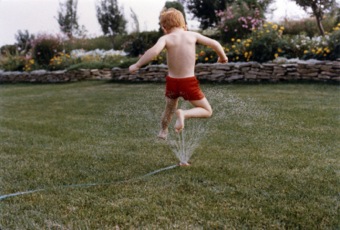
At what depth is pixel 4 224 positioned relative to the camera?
235 cm

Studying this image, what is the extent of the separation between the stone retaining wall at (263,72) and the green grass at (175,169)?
170cm

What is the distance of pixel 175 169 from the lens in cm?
329

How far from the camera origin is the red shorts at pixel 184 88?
9.16 feet

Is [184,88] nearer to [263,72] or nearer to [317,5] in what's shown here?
[263,72]

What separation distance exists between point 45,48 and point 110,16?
472 cm

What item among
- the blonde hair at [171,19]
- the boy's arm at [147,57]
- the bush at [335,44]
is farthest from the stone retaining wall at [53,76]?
the boy's arm at [147,57]

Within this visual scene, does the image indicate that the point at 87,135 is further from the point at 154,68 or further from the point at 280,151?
the point at 154,68

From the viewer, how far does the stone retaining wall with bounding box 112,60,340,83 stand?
7.73m

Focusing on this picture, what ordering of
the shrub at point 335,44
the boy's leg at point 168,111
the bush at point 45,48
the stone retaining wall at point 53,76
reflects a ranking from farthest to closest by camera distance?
the bush at point 45,48 → the stone retaining wall at point 53,76 → the shrub at point 335,44 → the boy's leg at point 168,111

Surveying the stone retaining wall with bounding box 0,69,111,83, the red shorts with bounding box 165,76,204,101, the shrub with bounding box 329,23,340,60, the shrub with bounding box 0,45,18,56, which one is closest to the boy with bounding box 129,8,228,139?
the red shorts with bounding box 165,76,204,101

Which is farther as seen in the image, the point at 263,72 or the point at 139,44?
the point at 139,44

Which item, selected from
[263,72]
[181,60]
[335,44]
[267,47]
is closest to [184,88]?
[181,60]

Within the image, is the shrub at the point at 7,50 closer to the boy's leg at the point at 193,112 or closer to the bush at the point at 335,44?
the bush at the point at 335,44

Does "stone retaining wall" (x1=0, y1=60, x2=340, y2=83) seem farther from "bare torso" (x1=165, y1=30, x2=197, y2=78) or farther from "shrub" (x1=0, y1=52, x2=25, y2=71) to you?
"bare torso" (x1=165, y1=30, x2=197, y2=78)
